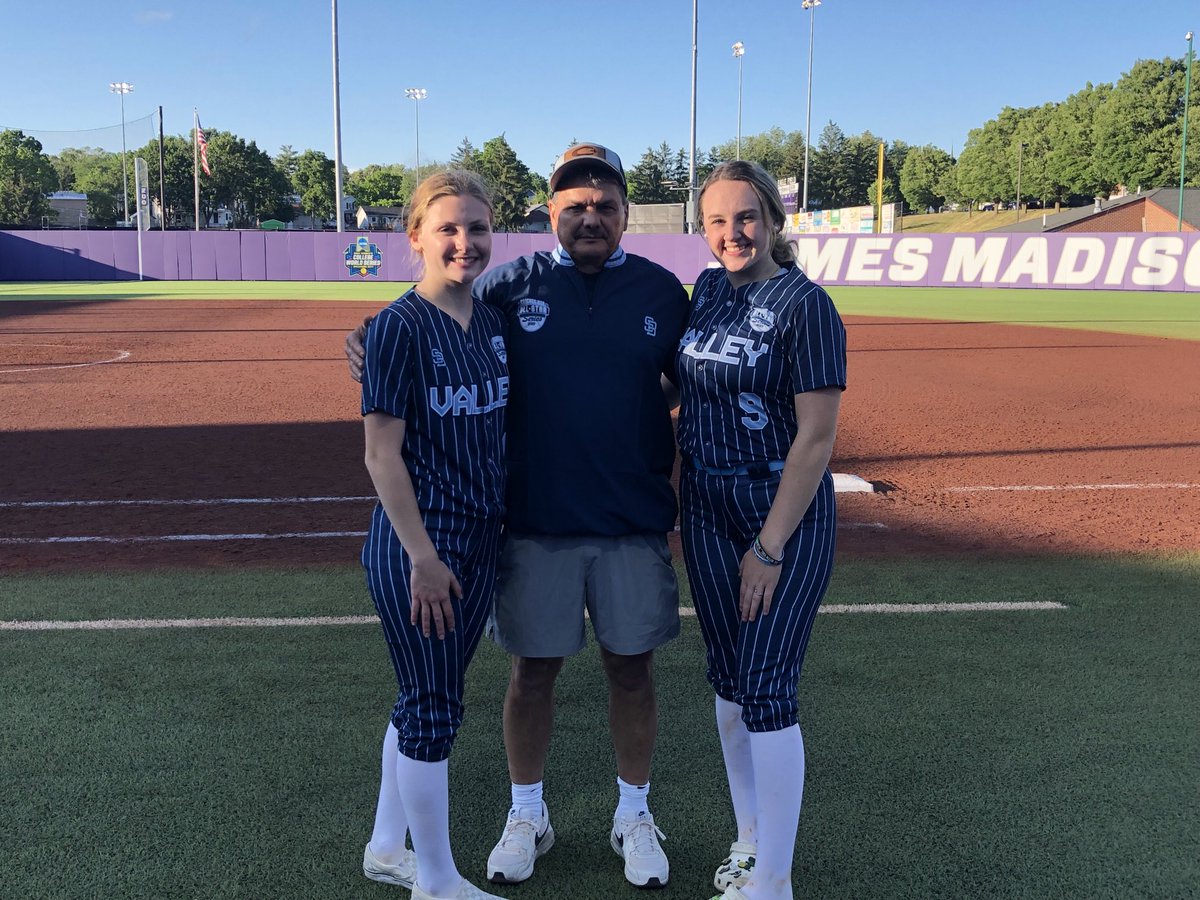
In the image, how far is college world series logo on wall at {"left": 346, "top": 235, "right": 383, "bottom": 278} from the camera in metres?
35.8

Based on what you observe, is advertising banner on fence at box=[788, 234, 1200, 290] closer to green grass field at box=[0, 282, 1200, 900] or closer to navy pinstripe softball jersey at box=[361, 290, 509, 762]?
green grass field at box=[0, 282, 1200, 900]

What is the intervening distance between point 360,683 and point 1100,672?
2971mm

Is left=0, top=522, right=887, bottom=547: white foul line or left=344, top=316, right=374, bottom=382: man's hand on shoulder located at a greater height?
left=344, top=316, right=374, bottom=382: man's hand on shoulder

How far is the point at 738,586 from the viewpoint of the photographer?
8.85 ft

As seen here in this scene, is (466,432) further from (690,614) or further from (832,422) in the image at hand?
(690,614)

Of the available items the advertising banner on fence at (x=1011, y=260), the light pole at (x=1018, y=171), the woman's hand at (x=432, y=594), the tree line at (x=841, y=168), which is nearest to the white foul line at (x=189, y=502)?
the woman's hand at (x=432, y=594)

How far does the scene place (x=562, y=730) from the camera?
3715 mm

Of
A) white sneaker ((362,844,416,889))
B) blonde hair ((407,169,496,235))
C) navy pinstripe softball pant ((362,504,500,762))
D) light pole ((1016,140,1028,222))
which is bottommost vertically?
white sneaker ((362,844,416,889))

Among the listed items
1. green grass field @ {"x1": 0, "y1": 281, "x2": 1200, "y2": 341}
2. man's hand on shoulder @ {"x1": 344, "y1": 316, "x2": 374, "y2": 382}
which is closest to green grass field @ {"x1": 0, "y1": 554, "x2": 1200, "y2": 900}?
man's hand on shoulder @ {"x1": 344, "y1": 316, "x2": 374, "y2": 382}

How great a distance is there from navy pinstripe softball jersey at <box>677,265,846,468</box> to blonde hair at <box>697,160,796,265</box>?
0.19ft

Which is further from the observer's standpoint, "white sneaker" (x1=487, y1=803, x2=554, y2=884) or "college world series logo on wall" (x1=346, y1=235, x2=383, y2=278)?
"college world series logo on wall" (x1=346, y1=235, x2=383, y2=278)

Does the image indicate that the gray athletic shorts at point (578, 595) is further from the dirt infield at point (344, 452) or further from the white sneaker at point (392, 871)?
the dirt infield at point (344, 452)

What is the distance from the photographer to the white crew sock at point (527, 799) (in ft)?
9.77

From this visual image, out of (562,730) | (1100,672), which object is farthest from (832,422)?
(1100,672)
